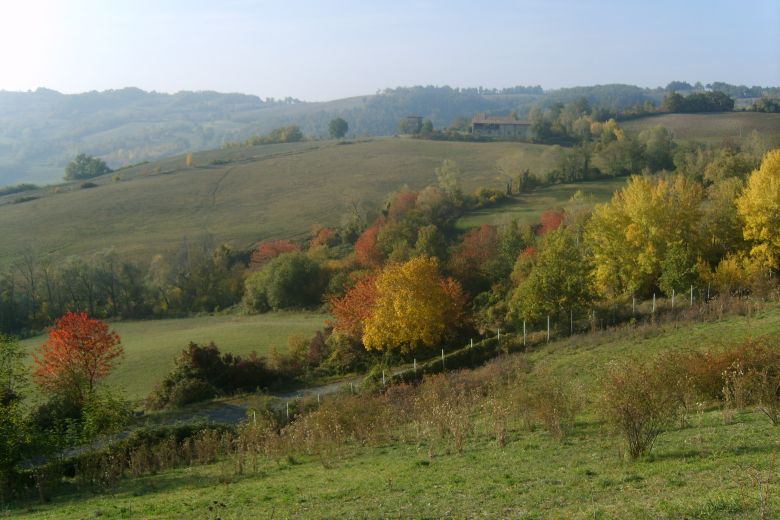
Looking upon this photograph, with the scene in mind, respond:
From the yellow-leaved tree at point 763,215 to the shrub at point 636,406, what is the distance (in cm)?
3572

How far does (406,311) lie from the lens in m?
41.0

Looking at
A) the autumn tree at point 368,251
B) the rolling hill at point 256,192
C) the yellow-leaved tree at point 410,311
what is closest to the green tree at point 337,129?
the rolling hill at point 256,192

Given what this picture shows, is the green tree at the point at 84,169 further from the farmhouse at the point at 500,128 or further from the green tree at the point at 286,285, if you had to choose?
the green tree at the point at 286,285

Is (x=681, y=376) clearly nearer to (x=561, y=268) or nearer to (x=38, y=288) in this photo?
(x=561, y=268)

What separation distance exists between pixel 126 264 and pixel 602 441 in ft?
205

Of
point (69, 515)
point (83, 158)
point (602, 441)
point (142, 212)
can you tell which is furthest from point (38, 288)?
point (83, 158)

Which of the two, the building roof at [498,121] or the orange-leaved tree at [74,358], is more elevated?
the building roof at [498,121]

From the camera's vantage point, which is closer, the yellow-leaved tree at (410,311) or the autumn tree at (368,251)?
the yellow-leaved tree at (410,311)

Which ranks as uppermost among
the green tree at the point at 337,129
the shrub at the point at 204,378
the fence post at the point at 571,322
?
the green tree at the point at 337,129

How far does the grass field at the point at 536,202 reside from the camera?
74.4m

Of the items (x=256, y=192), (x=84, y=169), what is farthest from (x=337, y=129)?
(x=256, y=192)

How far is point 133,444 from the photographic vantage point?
75.0 feet

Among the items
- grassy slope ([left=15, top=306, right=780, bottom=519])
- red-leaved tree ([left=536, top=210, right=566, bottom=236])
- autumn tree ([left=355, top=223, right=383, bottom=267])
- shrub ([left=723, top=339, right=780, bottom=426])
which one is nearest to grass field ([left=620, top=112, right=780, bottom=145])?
red-leaved tree ([left=536, top=210, right=566, bottom=236])

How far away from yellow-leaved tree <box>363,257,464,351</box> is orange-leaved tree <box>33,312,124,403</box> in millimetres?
15540
